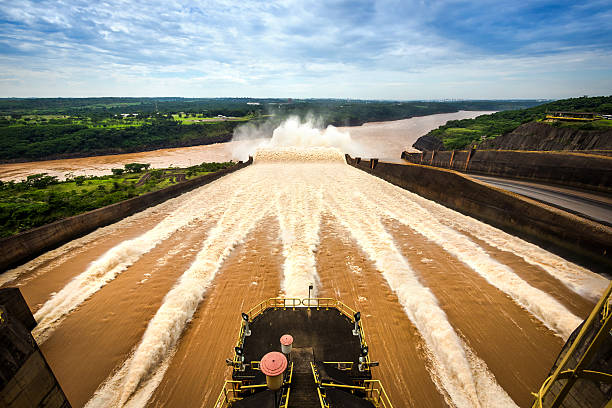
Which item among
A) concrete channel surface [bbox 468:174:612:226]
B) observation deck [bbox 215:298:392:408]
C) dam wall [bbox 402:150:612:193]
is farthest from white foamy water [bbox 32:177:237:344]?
dam wall [bbox 402:150:612:193]

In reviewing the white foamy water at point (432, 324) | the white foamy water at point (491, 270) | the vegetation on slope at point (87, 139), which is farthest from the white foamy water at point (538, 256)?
the vegetation on slope at point (87, 139)

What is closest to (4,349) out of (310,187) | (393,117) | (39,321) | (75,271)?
(39,321)

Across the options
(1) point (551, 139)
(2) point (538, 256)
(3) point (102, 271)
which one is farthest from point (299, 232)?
(1) point (551, 139)

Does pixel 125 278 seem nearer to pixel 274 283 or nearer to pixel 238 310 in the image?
pixel 238 310

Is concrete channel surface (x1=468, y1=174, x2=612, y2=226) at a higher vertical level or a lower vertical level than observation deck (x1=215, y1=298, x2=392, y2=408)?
higher

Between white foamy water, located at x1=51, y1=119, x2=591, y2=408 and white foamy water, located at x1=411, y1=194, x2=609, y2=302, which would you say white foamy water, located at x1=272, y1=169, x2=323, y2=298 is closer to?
white foamy water, located at x1=51, y1=119, x2=591, y2=408

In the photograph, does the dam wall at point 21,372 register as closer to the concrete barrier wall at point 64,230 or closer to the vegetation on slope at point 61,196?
the concrete barrier wall at point 64,230
